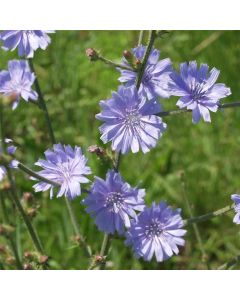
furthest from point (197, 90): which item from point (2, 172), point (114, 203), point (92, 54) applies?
point (2, 172)

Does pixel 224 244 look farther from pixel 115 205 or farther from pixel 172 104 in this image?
pixel 115 205

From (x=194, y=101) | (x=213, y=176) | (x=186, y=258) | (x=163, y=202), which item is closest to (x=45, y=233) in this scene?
(x=186, y=258)

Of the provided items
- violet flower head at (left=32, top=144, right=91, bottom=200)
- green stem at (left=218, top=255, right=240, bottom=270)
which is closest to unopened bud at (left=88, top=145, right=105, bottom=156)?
violet flower head at (left=32, top=144, right=91, bottom=200)

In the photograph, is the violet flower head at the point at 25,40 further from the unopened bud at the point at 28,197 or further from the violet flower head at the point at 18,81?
the unopened bud at the point at 28,197

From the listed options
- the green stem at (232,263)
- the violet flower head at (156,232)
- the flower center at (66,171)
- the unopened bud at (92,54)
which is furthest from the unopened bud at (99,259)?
the unopened bud at (92,54)

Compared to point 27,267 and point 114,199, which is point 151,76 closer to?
point 114,199
